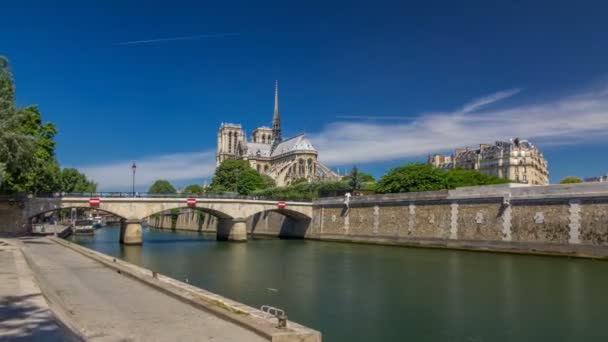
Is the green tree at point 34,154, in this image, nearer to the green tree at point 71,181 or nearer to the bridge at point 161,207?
the bridge at point 161,207

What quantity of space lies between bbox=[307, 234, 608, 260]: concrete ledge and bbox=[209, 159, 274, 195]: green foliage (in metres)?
47.2

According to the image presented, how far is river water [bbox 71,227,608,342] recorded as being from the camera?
15.4 meters

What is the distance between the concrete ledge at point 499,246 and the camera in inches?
1328

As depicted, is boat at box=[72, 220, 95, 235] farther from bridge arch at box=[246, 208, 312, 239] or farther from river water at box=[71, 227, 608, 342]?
river water at box=[71, 227, 608, 342]

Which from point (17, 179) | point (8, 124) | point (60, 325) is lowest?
point (60, 325)

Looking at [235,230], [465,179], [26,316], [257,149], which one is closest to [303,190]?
[465,179]

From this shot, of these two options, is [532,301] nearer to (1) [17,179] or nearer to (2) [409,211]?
(2) [409,211]

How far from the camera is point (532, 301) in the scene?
19844mm

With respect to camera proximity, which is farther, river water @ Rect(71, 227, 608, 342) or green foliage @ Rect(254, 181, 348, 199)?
green foliage @ Rect(254, 181, 348, 199)

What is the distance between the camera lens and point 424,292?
72.6 ft

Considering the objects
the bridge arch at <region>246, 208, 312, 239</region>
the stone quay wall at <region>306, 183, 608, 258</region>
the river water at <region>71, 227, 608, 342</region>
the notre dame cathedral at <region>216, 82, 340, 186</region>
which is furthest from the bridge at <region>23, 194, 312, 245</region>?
the notre dame cathedral at <region>216, 82, 340, 186</region>

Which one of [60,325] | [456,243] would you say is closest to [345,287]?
[60,325]

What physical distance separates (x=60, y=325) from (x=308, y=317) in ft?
30.5

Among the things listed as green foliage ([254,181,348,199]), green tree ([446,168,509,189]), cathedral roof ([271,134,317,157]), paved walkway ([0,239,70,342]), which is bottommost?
paved walkway ([0,239,70,342])
